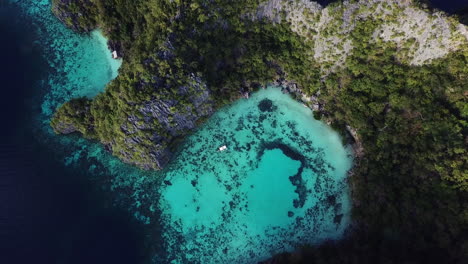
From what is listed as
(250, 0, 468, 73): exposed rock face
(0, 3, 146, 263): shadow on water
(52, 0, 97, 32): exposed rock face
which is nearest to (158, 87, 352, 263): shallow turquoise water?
(0, 3, 146, 263): shadow on water

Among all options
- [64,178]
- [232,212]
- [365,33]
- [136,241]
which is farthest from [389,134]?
[64,178]

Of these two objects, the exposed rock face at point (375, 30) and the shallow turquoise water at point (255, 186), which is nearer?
the exposed rock face at point (375, 30)

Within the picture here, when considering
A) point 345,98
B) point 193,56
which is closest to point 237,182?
point 193,56

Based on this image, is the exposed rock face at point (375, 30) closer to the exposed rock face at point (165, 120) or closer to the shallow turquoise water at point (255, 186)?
the shallow turquoise water at point (255, 186)

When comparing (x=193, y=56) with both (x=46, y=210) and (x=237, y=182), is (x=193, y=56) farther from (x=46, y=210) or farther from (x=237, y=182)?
(x=46, y=210)

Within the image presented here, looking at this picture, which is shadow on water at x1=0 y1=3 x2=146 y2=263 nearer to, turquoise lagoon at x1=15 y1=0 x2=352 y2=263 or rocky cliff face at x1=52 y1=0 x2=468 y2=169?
turquoise lagoon at x1=15 y1=0 x2=352 y2=263

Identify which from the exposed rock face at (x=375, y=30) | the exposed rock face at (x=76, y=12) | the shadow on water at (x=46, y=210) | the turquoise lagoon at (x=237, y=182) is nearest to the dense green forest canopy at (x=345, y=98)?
the exposed rock face at (x=76, y=12)
